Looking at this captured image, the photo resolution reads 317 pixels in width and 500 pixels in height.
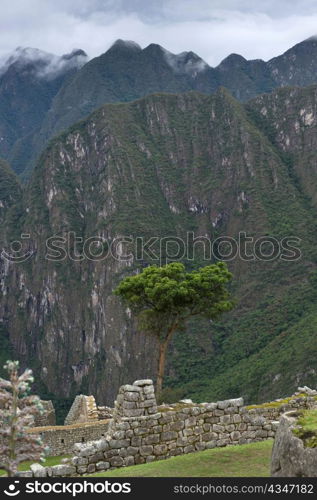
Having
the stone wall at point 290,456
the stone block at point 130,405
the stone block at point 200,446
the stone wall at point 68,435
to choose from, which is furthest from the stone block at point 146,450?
the stone wall at point 68,435

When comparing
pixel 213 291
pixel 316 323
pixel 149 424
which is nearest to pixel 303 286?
pixel 316 323

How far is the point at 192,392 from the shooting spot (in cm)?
13688

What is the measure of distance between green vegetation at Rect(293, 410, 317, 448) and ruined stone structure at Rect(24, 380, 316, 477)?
3784mm

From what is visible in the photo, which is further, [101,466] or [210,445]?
[210,445]

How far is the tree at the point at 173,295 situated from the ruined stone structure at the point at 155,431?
31.6ft

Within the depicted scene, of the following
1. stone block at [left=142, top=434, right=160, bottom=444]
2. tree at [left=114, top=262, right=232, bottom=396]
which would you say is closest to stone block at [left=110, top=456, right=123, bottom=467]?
stone block at [left=142, top=434, right=160, bottom=444]

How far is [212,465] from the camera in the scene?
934cm

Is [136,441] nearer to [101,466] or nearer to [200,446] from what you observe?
[101,466]

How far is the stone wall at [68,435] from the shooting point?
1752cm

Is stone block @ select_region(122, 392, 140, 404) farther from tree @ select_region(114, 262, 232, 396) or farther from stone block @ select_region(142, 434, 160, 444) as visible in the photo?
tree @ select_region(114, 262, 232, 396)

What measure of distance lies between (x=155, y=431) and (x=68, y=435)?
26.5ft

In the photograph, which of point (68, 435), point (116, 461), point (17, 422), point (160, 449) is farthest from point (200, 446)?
point (68, 435)
